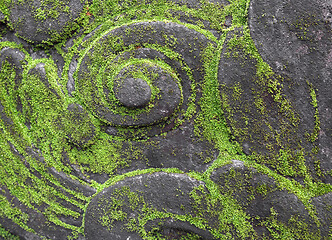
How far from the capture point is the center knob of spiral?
3.06 meters

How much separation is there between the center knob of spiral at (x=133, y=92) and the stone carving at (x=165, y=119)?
0.05ft

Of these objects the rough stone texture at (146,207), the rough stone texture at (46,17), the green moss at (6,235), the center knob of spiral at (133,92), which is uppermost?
the rough stone texture at (46,17)

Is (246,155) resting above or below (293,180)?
above

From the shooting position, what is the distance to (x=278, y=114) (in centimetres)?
301

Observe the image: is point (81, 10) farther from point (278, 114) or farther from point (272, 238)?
point (272, 238)

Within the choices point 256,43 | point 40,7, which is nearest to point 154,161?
point 256,43

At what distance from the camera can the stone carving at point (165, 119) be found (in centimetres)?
297

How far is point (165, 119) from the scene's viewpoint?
3197 mm

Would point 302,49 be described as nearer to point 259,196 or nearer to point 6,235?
point 259,196

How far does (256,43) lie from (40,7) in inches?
Answer: 101

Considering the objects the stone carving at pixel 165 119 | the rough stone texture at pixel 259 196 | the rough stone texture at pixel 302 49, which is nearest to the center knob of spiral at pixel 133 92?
the stone carving at pixel 165 119

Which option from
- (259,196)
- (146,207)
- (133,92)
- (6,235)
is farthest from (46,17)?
(259,196)

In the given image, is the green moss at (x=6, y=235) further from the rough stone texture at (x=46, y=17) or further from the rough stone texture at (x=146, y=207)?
the rough stone texture at (x=46, y=17)

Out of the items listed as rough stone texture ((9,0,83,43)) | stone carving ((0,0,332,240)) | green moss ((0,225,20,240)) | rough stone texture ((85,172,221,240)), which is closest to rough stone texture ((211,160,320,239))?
stone carving ((0,0,332,240))
